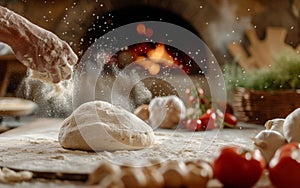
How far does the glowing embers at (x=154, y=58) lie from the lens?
3.38m

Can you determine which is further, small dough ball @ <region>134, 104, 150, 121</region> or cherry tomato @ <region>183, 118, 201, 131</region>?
small dough ball @ <region>134, 104, 150, 121</region>

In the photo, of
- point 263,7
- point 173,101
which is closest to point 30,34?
point 173,101

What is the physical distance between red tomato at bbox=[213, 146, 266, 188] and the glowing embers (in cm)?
210

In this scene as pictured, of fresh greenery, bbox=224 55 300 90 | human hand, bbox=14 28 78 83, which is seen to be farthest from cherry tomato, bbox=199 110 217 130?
human hand, bbox=14 28 78 83

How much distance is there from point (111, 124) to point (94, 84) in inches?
66.5

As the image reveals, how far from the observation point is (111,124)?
175 cm

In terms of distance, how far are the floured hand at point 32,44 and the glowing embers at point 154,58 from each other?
1.65m

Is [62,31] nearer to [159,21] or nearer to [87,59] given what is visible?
[87,59]

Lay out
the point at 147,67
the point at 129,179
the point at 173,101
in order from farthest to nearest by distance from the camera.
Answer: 1. the point at 147,67
2. the point at 173,101
3. the point at 129,179

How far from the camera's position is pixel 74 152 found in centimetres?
170

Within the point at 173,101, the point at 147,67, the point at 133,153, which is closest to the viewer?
the point at 133,153

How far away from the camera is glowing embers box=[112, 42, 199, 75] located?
3.38 meters

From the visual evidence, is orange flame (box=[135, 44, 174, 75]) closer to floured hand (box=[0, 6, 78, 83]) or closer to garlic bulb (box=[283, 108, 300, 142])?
floured hand (box=[0, 6, 78, 83])

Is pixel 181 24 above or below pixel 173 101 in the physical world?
above
